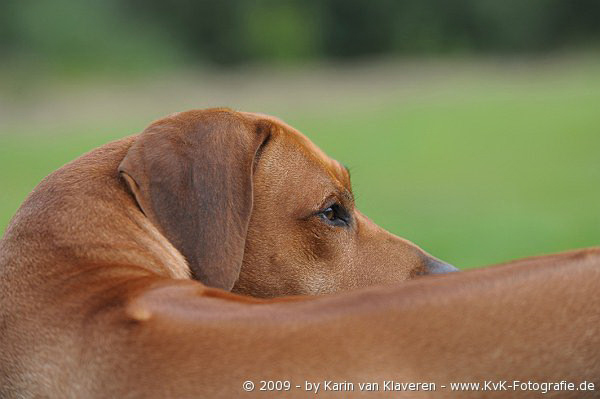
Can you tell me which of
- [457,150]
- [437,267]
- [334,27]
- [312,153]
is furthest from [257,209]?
[334,27]

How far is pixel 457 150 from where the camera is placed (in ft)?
54.5

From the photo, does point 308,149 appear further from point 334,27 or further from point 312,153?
point 334,27

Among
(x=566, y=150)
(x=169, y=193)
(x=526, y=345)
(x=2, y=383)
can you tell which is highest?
(x=169, y=193)

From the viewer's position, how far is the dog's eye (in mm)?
4051

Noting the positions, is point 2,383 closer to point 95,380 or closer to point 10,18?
point 95,380

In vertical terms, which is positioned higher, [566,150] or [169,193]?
[169,193]

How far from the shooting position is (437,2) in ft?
109

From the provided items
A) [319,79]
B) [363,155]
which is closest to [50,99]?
[319,79]

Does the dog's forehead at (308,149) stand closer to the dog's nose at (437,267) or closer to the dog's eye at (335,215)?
the dog's eye at (335,215)

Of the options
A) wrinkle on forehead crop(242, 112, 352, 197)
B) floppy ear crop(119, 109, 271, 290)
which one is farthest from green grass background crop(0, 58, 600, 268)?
floppy ear crop(119, 109, 271, 290)

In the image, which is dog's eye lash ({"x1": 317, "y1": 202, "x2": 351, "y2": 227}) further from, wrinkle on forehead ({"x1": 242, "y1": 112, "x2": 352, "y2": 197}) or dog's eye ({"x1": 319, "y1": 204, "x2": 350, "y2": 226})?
wrinkle on forehead ({"x1": 242, "y1": 112, "x2": 352, "y2": 197})

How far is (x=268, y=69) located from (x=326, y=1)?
16.9 ft

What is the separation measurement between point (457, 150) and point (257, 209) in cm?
1304

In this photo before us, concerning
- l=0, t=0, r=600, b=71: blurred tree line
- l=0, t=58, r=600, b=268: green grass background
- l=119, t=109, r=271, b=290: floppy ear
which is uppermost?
l=119, t=109, r=271, b=290: floppy ear
